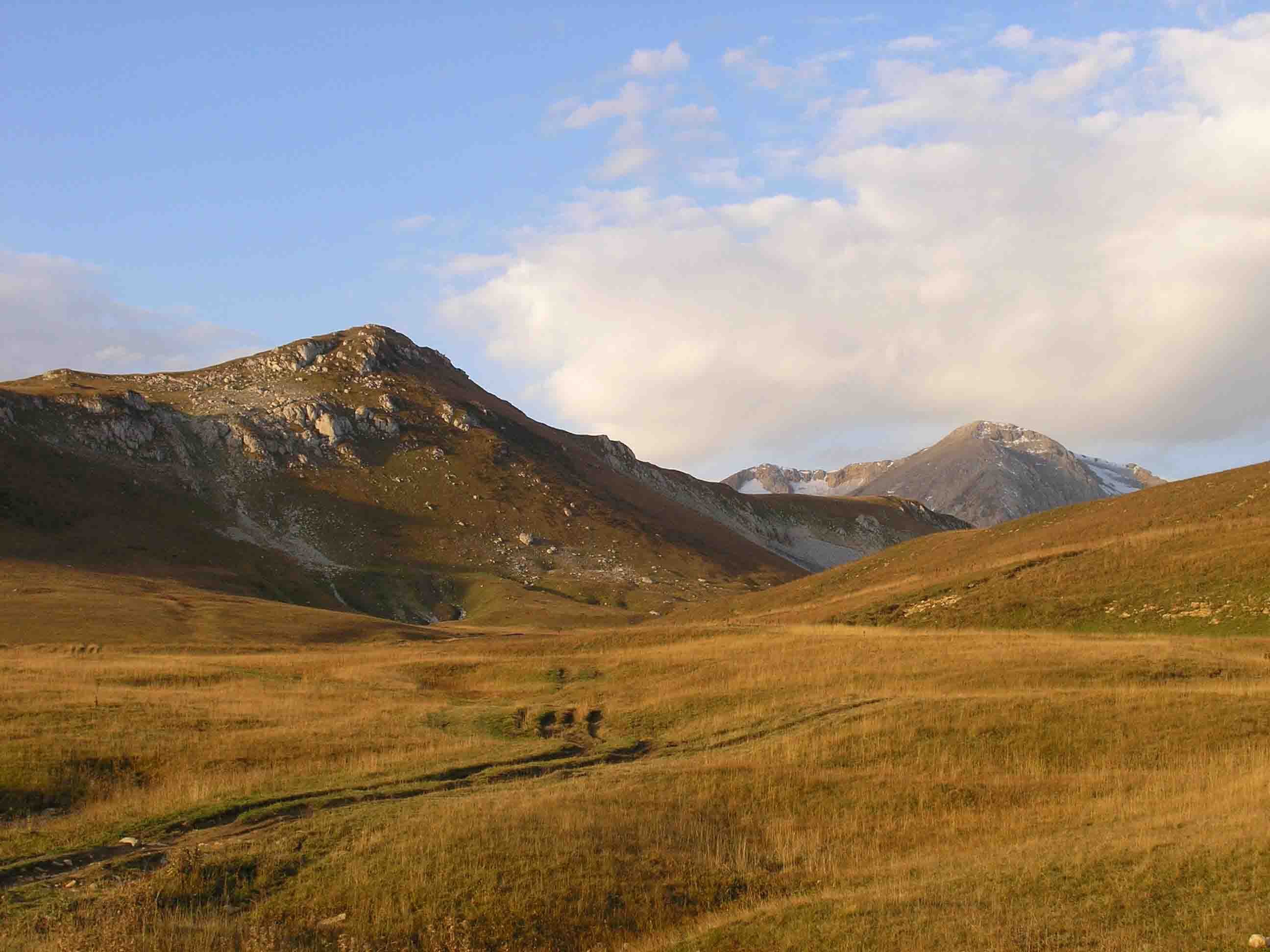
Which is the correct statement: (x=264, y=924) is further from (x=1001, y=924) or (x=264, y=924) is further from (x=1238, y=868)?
(x=1238, y=868)

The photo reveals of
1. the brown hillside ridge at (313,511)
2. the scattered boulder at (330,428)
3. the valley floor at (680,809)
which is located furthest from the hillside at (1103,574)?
the scattered boulder at (330,428)

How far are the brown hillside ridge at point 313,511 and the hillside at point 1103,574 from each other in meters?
46.9

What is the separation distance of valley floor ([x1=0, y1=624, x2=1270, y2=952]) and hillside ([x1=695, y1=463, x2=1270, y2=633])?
894 centimetres

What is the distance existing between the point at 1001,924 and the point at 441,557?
14807 cm

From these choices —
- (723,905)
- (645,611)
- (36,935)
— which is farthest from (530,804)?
(645,611)

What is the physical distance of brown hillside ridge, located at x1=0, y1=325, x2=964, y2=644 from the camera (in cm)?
12350

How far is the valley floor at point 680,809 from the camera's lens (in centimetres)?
1423

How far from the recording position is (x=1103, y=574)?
53.5 meters

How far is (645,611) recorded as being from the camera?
13288 cm

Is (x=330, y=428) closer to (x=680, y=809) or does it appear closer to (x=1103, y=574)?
(x=1103, y=574)

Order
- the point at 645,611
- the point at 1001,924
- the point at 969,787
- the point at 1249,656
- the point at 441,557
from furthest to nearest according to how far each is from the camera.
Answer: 1. the point at 441,557
2. the point at 645,611
3. the point at 1249,656
4. the point at 969,787
5. the point at 1001,924

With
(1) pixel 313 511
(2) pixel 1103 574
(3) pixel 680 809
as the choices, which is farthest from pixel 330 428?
(3) pixel 680 809

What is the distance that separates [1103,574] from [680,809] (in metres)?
40.2

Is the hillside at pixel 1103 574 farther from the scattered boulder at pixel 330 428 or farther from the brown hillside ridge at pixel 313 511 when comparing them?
the scattered boulder at pixel 330 428
